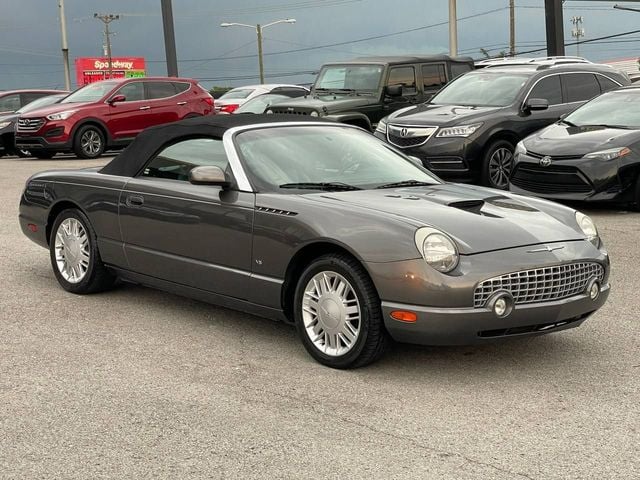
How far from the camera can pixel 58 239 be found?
7.27 m

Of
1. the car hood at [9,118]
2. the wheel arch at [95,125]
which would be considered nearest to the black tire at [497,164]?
the wheel arch at [95,125]

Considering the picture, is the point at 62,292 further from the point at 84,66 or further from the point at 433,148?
the point at 84,66

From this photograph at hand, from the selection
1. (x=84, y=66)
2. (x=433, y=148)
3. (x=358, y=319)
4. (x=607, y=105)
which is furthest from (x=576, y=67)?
(x=84, y=66)

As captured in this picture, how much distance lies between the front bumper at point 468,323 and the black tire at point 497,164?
7.56m

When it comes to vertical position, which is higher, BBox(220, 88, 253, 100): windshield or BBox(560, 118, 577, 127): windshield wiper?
BBox(220, 88, 253, 100): windshield

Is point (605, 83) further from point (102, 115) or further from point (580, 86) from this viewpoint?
point (102, 115)

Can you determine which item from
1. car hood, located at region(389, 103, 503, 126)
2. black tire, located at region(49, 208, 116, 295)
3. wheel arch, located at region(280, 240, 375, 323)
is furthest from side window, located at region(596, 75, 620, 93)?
wheel arch, located at region(280, 240, 375, 323)

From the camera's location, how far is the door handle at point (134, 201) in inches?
255

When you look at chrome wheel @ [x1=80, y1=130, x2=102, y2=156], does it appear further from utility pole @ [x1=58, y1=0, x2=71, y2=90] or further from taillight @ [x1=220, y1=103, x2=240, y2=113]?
utility pole @ [x1=58, y1=0, x2=71, y2=90]

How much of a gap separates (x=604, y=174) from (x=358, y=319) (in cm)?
654

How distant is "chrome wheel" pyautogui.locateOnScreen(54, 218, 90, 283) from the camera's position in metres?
7.06

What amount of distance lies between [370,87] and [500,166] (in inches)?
165

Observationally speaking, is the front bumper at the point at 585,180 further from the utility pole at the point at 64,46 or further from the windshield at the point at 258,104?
the utility pole at the point at 64,46

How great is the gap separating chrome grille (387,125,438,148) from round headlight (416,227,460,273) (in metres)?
7.75
